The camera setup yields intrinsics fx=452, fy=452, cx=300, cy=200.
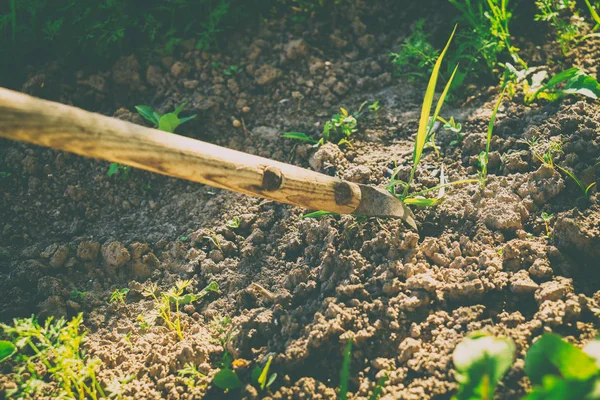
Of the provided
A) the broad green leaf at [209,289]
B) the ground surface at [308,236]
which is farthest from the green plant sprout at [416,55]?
the broad green leaf at [209,289]

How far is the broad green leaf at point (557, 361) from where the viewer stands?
1.18 metres

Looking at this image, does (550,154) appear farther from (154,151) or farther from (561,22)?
(154,151)

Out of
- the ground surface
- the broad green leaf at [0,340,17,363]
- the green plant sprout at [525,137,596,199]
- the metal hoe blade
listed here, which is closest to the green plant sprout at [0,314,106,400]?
the broad green leaf at [0,340,17,363]

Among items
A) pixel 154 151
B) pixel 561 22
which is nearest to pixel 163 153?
pixel 154 151

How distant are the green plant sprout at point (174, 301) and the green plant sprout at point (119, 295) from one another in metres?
0.09

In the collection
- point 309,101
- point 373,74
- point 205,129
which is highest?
point 373,74

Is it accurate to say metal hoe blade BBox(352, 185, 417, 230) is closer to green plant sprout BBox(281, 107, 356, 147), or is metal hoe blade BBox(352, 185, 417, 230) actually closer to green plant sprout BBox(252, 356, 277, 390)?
green plant sprout BBox(281, 107, 356, 147)

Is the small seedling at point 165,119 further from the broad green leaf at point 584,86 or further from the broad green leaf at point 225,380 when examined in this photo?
the broad green leaf at point 584,86

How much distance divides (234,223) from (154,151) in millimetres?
932

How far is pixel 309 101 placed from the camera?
2658mm

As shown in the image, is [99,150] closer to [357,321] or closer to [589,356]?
[357,321]

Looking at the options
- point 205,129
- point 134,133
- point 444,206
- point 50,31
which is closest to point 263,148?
point 205,129

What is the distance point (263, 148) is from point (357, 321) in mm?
1133

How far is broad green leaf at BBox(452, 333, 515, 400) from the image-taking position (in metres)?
1.25
